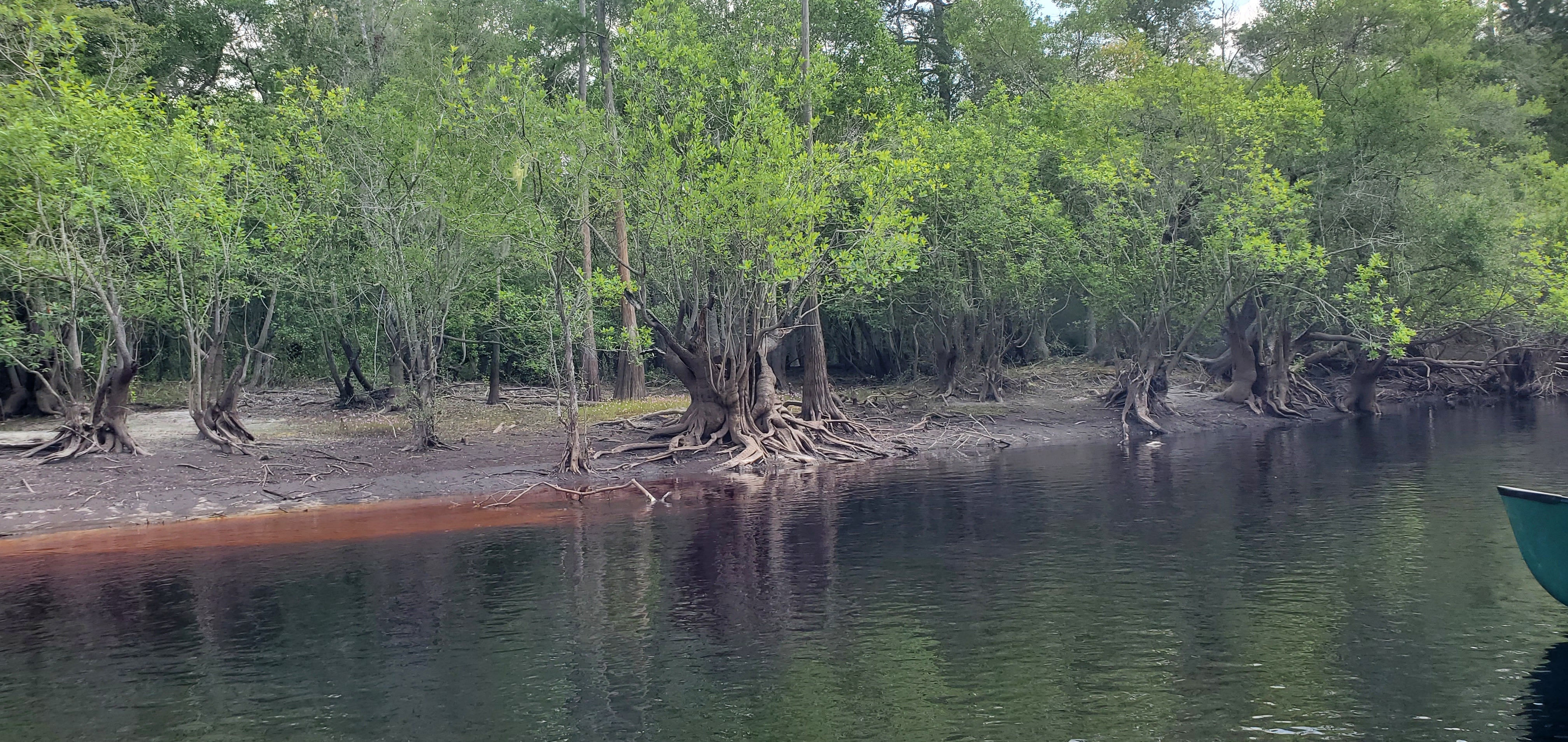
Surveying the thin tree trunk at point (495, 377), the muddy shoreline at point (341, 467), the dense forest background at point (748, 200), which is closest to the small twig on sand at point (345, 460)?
the muddy shoreline at point (341, 467)

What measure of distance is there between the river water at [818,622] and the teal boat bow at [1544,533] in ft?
2.38

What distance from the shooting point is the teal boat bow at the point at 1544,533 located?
13.1 metres

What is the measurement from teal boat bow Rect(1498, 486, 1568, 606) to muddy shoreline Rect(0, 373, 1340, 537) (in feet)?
60.3

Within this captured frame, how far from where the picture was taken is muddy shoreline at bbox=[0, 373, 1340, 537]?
24.8 metres

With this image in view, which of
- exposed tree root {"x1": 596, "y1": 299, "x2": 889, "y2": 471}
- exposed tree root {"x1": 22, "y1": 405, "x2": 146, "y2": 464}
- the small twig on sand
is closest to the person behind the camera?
exposed tree root {"x1": 22, "y1": 405, "x2": 146, "y2": 464}

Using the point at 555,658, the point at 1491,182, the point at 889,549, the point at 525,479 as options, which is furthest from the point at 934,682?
the point at 1491,182

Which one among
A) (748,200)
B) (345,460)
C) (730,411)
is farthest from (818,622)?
(345,460)

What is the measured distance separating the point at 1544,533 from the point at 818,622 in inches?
371

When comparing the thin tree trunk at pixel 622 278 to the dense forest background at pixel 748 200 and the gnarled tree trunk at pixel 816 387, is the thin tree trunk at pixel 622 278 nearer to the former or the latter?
the dense forest background at pixel 748 200

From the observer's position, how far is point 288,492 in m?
26.4

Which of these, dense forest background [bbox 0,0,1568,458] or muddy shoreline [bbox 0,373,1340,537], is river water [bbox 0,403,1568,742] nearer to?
muddy shoreline [bbox 0,373,1340,537]

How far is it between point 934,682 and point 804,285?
2100 centimetres

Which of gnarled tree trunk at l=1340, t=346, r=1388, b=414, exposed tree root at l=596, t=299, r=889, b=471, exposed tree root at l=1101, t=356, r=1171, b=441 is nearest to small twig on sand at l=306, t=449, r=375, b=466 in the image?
exposed tree root at l=596, t=299, r=889, b=471

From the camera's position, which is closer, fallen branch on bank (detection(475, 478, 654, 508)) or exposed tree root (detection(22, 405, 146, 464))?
fallen branch on bank (detection(475, 478, 654, 508))
